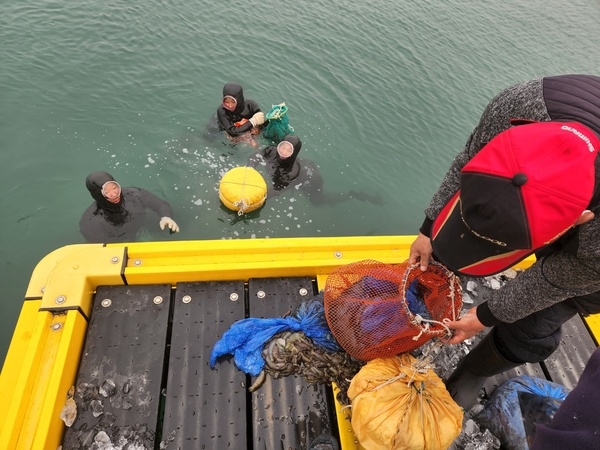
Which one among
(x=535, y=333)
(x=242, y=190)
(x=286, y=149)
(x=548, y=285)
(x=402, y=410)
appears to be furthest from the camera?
(x=286, y=149)

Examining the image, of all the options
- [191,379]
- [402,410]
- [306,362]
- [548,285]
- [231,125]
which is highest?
[548,285]

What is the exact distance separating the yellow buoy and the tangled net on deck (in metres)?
2.88

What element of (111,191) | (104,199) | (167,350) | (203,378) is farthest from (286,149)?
(203,378)

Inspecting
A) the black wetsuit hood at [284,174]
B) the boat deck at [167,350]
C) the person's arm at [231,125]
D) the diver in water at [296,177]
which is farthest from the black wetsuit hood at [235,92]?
the boat deck at [167,350]

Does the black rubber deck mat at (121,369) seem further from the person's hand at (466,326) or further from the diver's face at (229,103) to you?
the diver's face at (229,103)

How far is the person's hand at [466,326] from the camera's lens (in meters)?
2.30

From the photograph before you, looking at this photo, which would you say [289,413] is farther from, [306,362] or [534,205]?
[534,205]

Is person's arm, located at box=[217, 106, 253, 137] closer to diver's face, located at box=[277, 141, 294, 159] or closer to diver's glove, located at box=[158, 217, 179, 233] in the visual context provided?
diver's face, located at box=[277, 141, 294, 159]

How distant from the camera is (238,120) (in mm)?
7012

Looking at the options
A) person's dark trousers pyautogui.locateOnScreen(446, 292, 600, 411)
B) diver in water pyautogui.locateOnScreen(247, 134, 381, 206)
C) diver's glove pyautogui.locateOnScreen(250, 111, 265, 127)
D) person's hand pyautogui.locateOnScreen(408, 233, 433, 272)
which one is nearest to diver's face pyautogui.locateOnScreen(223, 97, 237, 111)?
diver's glove pyautogui.locateOnScreen(250, 111, 265, 127)

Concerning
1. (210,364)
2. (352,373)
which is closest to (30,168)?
(210,364)

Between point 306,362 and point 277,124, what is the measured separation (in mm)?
4979

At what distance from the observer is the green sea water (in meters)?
6.06

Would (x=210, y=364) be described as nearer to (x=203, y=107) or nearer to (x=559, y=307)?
(x=559, y=307)
